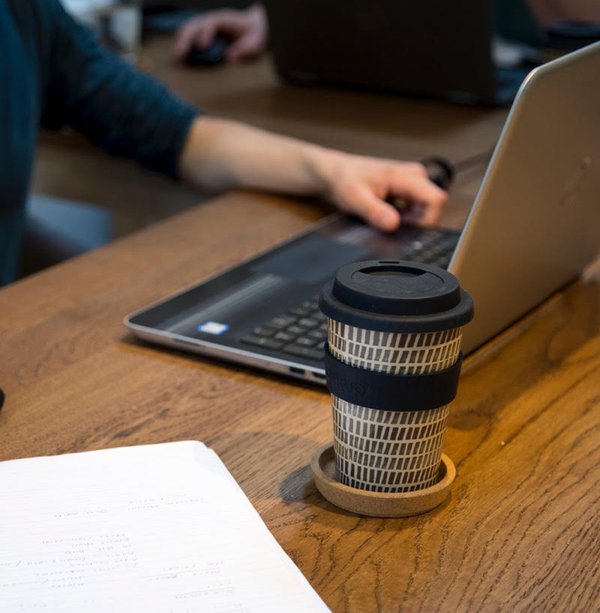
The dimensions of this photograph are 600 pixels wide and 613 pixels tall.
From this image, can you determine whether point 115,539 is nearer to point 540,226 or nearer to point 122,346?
point 122,346

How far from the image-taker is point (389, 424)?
66 centimetres

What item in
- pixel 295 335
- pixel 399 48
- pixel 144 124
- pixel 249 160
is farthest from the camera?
pixel 399 48

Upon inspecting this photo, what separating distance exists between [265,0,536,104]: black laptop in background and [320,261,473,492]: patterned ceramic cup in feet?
3.94

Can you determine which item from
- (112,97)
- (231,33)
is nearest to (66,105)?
(112,97)

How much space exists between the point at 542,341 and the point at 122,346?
1.33 ft

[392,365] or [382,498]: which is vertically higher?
[392,365]

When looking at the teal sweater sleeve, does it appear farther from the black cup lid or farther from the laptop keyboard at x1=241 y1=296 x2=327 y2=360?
the black cup lid

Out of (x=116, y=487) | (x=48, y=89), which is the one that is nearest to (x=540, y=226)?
Answer: (x=116, y=487)

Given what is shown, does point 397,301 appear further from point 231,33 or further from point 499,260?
point 231,33

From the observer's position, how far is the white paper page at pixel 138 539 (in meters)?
0.59

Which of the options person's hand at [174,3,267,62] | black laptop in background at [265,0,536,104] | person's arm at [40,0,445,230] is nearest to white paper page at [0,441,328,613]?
person's arm at [40,0,445,230]

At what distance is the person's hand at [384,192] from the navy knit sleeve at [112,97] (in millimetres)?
338

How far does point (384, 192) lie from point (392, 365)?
26.7 inches

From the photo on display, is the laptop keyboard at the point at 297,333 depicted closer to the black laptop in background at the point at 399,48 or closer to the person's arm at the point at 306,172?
the person's arm at the point at 306,172
